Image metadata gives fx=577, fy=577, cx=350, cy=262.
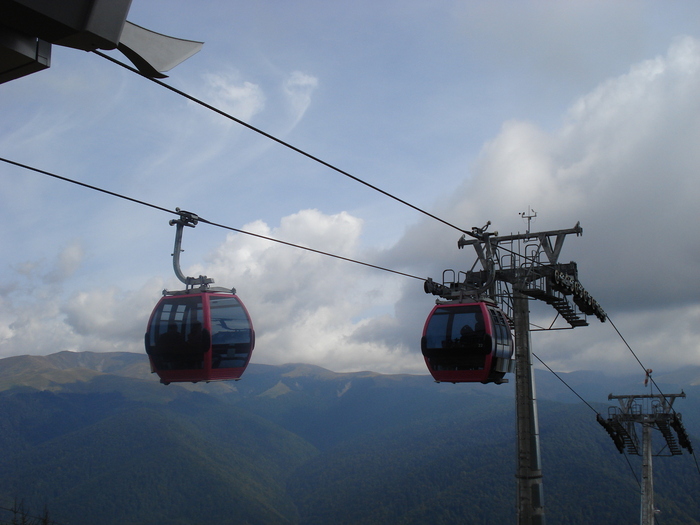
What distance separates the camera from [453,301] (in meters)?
16.7

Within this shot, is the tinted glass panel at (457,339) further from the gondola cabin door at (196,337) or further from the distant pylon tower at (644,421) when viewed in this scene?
the distant pylon tower at (644,421)

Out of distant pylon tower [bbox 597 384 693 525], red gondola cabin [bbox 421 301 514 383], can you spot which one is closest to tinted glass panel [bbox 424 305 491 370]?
red gondola cabin [bbox 421 301 514 383]

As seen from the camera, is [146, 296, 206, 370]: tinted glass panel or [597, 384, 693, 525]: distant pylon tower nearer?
[146, 296, 206, 370]: tinted glass panel

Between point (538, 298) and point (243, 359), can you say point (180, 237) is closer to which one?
point (243, 359)

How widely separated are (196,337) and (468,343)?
732cm

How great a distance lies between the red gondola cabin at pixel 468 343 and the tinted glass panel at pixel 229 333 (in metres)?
5.29

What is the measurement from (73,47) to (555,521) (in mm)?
213468

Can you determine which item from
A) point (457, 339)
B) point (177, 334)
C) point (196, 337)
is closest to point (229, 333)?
point (196, 337)

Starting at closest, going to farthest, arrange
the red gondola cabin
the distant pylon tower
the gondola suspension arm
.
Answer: the gondola suspension arm, the red gondola cabin, the distant pylon tower

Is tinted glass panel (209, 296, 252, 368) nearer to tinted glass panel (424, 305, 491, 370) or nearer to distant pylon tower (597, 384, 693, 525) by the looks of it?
tinted glass panel (424, 305, 491, 370)

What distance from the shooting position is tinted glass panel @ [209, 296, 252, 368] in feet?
45.5

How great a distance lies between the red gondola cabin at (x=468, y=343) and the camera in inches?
622

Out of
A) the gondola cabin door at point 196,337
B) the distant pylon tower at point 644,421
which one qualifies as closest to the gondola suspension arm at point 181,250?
the gondola cabin door at point 196,337

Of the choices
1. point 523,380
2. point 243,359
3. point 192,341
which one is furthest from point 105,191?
point 523,380
